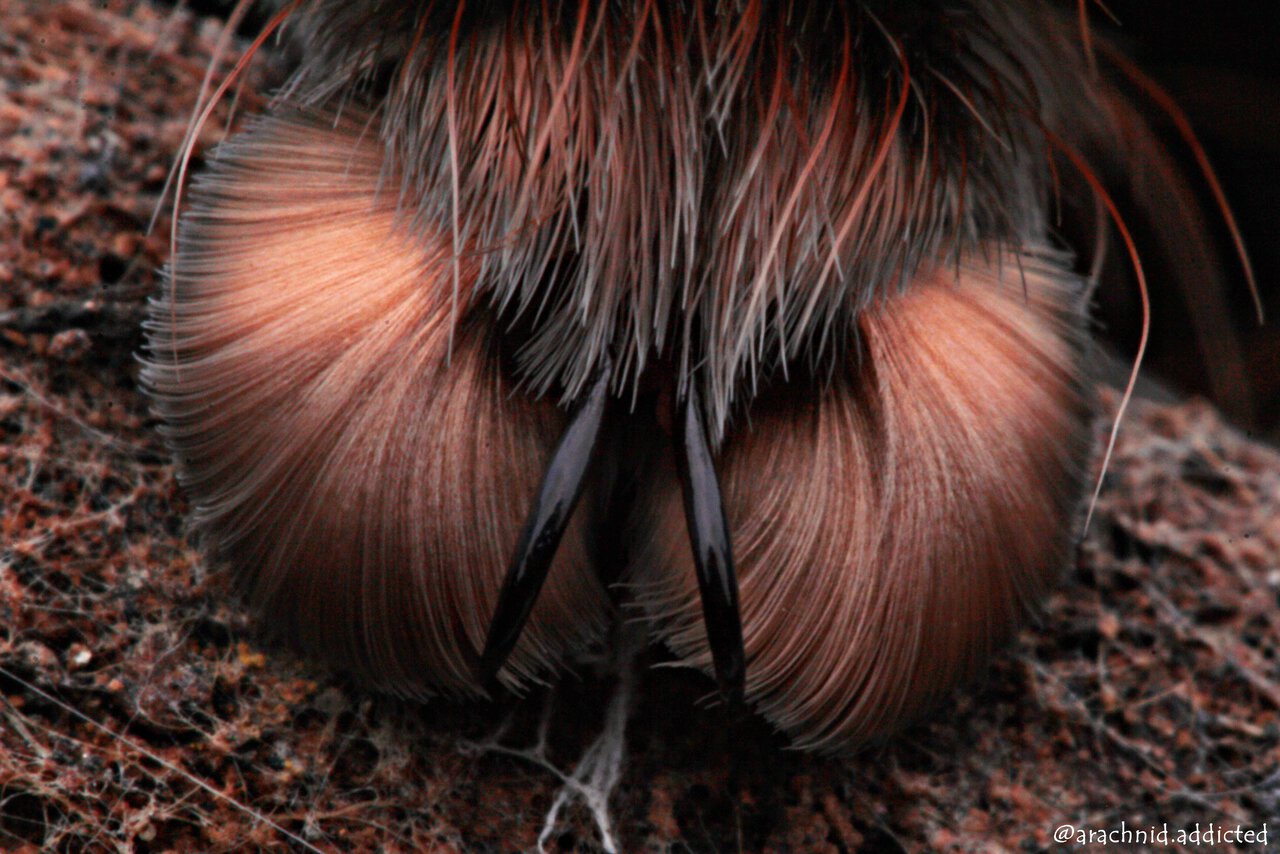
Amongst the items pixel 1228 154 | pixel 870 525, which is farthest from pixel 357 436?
pixel 1228 154

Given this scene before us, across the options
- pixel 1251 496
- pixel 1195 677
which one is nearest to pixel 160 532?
pixel 1195 677

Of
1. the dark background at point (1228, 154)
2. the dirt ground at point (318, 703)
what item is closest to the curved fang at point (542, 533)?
the dirt ground at point (318, 703)

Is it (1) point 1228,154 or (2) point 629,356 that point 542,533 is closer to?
(2) point 629,356

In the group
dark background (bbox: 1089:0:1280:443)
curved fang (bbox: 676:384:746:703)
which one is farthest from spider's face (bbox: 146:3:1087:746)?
dark background (bbox: 1089:0:1280:443)

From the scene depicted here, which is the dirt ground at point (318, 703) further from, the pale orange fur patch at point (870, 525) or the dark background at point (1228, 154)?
the dark background at point (1228, 154)

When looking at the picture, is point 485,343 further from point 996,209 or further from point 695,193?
point 996,209

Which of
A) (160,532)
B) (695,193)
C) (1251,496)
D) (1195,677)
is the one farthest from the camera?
(1251,496)
